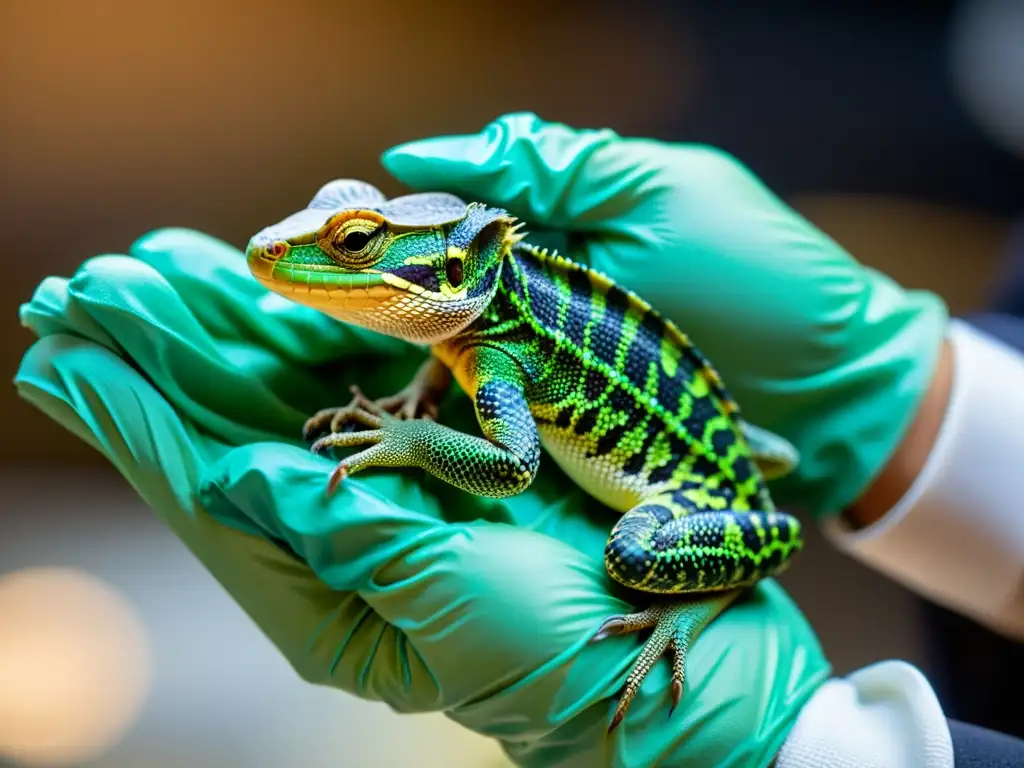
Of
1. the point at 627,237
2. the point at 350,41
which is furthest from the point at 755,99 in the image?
the point at 627,237

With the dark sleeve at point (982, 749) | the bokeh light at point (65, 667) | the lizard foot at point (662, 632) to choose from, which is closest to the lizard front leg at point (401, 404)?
the lizard foot at point (662, 632)

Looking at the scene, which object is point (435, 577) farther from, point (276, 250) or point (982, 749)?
point (982, 749)

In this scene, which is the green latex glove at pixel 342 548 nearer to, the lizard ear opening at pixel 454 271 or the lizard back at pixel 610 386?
the lizard back at pixel 610 386

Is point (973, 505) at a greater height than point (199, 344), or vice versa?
point (199, 344)

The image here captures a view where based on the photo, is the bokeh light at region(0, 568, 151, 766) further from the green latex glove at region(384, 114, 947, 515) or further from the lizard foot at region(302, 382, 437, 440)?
the green latex glove at region(384, 114, 947, 515)

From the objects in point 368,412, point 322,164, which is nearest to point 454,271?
point 368,412

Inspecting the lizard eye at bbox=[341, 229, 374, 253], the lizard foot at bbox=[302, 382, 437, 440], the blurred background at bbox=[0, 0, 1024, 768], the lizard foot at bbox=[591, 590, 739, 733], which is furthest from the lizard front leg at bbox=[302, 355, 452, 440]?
the blurred background at bbox=[0, 0, 1024, 768]

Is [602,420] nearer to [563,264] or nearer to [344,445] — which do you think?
[563,264]

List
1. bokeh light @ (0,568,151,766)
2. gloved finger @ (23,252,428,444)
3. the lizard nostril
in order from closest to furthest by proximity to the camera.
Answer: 1. the lizard nostril
2. gloved finger @ (23,252,428,444)
3. bokeh light @ (0,568,151,766)
